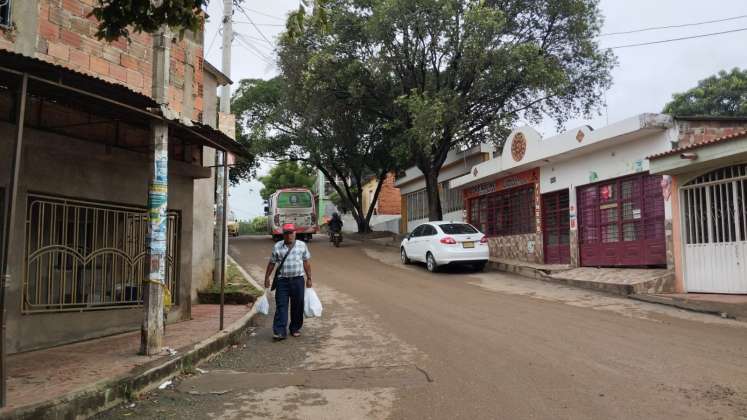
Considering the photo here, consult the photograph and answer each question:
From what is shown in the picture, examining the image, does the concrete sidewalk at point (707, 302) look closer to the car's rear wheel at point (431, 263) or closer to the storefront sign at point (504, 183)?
the car's rear wheel at point (431, 263)

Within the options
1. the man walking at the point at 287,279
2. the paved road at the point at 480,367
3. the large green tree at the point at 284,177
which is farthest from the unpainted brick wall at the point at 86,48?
the large green tree at the point at 284,177

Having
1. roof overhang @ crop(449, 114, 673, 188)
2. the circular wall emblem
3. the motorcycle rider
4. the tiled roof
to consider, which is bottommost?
the motorcycle rider

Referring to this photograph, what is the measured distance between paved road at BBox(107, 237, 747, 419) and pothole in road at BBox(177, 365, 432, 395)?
2 cm

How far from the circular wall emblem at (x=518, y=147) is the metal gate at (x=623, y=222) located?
250 centimetres

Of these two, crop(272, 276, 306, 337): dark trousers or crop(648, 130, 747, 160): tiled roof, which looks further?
crop(648, 130, 747, 160): tiled roof

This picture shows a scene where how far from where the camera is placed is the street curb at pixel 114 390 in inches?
161

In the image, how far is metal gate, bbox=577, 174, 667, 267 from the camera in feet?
42.3

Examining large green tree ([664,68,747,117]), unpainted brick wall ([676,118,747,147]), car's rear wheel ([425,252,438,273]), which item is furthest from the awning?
large green tree ([664,68,747,117])

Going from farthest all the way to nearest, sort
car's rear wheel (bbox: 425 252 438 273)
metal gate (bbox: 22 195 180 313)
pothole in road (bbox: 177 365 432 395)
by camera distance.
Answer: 1. car's rear wheel (bbox: 425 252 438 273)
2. metal gate (bbox: 22 195 180 313)
3. pothole in road (bbox: 177 365 432 395)

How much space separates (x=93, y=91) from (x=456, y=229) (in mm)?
11931

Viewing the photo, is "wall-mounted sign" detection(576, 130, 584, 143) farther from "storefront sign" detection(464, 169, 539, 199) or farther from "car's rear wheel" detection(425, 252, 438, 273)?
"car's rear wheel" detection(425, 252, 438, 273)

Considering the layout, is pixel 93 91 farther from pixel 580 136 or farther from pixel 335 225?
pixel 335 225

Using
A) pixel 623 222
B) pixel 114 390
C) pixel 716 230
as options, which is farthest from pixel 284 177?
pixel 114 390

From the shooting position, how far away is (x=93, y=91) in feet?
18.9
